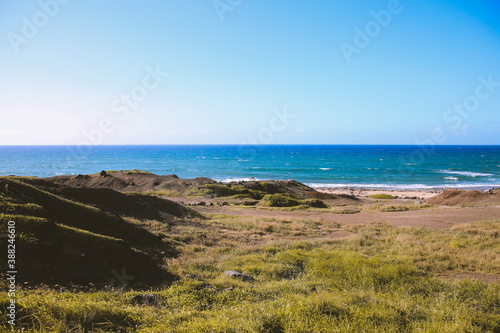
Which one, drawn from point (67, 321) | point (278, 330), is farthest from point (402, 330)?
point (67, 321)

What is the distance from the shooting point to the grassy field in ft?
17.7

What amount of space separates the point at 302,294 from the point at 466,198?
149 feet

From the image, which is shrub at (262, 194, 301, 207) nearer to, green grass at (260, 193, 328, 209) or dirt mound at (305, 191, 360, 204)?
green grass at (260, 193, 328, 209)

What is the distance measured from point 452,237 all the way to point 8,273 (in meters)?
20.0

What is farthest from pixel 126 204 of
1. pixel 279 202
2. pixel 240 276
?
pixel 279 202

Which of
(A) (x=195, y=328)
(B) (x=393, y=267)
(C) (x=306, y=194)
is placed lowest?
(C) (x=306, y=194)

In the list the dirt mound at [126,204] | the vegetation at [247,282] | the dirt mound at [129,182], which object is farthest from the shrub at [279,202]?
the vegetation at [247,282]

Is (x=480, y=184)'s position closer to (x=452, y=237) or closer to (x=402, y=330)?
(x=452, y=237)

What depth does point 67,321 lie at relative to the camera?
5.06 m

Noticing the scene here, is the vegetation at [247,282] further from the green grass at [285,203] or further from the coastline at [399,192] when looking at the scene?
the coastline at [399,192]

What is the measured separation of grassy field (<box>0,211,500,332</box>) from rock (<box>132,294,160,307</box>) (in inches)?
7.7

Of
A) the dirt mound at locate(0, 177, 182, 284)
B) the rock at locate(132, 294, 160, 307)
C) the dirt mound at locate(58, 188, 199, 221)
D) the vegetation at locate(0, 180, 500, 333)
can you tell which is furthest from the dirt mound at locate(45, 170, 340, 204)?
the rock at locate(132, 294, 160, 307)

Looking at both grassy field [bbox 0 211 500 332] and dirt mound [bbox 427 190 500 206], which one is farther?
dirt mound [bbox 427 190 500 206]

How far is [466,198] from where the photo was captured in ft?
134
